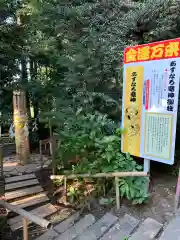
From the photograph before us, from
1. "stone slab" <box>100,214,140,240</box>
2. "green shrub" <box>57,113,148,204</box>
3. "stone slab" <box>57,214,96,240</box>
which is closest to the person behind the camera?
"stone slab" <box>100,214,140,240</box>

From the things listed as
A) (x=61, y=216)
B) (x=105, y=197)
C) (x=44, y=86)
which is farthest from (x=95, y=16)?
(x=61, y=216)

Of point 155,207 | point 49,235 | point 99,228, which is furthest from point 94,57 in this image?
point 49,235

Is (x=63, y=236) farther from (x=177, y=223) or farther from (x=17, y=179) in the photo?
(x=17, y=179)

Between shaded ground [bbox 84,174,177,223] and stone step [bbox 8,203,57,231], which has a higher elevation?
shaded ground [bbox 84,174,177,223]

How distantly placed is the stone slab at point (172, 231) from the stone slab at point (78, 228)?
99 centimetres

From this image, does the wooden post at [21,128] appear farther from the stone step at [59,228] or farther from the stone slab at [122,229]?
the stone slab at [122,229]

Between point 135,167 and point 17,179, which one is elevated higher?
point 135,167

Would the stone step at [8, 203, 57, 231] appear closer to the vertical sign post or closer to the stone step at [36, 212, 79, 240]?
the stone step at [36, 212, 79, 240]

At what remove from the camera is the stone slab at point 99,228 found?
2.77 meters

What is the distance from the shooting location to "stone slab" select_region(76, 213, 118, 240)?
2.77 metres

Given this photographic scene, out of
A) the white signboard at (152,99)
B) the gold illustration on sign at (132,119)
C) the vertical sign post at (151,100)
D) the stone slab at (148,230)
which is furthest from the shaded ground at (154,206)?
the gold illustration on sign at (132,119)

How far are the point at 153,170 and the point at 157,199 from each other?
934mm

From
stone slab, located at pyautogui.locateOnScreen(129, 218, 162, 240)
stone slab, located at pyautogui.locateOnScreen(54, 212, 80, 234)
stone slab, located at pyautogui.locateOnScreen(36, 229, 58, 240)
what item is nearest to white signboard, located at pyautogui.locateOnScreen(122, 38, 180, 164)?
stone slab, located at pyautogui.locateOnScreen(129, 218, 162, 240)

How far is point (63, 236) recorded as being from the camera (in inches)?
114
